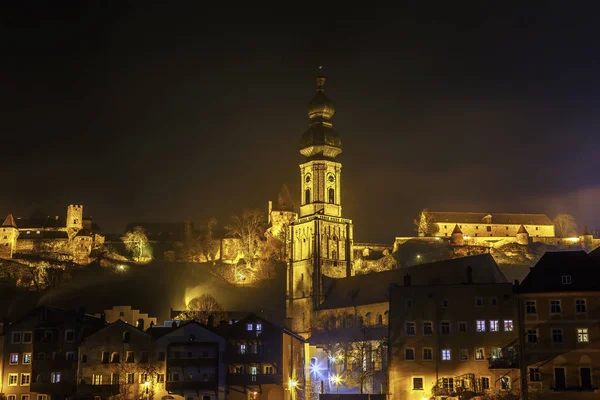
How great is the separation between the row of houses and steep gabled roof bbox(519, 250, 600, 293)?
83.2ft

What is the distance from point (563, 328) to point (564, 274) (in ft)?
12.0

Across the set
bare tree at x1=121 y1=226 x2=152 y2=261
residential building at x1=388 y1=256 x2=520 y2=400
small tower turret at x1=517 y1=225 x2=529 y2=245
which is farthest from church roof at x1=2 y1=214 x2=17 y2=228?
residential building at x1=388 y1=256 x2=520 y2=400

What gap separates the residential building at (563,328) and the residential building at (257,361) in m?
24.4

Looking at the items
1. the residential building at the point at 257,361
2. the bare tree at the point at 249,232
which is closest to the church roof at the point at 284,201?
the bare tree at the point at 249,232

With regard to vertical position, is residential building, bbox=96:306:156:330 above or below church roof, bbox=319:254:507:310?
below

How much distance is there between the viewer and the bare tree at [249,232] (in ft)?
509

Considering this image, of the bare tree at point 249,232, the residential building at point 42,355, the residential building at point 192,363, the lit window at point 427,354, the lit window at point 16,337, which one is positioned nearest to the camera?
the lit window at point 427,354

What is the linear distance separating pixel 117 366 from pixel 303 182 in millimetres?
57569

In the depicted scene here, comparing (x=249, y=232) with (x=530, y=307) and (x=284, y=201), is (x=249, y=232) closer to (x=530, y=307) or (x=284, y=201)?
(x=284, y=201)

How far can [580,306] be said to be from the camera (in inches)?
2427

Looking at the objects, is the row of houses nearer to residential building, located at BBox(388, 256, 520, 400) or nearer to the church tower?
residential building, located at BBox(388, 256, 520, 400)

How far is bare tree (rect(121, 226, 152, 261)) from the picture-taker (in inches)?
6604

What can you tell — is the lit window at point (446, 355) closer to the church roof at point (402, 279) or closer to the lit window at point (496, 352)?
the lit window at point (496, 352)

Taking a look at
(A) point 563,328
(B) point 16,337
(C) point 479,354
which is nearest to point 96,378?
(B) point 16,337
